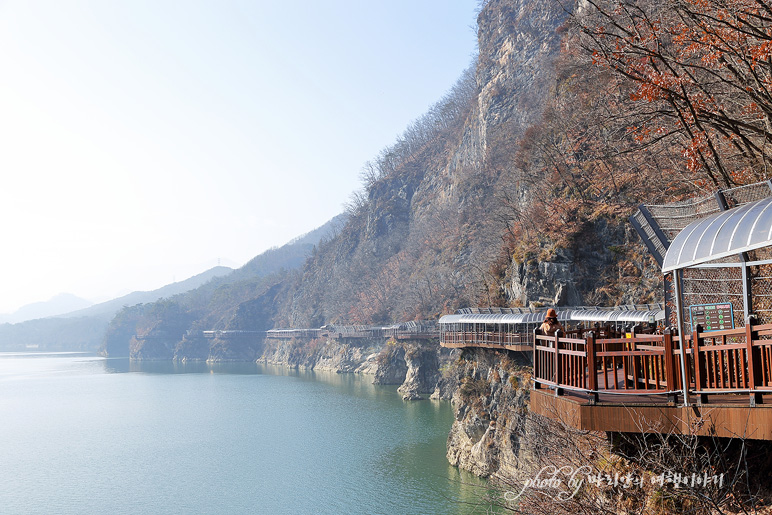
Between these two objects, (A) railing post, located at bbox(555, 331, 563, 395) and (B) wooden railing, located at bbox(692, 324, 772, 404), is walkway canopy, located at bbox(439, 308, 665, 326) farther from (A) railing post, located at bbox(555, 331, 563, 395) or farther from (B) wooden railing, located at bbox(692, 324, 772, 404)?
(B) wooden railing, located at bbox(692, 324, 772, 404)

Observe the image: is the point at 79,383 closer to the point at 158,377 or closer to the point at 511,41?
the point at 158,377

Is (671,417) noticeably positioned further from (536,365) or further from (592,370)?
(536,365)

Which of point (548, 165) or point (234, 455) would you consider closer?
point (234, 455)

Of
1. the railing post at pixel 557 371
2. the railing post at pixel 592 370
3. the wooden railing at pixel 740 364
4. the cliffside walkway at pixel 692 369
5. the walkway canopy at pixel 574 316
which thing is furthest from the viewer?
the walkway canopy at pixel 574 316

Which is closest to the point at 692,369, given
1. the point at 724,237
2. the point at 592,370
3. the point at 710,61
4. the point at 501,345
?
the point at 592,370

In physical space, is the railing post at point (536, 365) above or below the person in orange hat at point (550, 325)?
below

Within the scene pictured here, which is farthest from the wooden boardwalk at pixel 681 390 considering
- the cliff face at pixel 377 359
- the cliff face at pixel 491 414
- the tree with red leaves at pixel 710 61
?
the cliff face at pixel 377 359

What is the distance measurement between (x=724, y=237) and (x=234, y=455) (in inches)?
1355

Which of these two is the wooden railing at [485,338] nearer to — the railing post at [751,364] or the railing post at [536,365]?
the railing post at [536,365]

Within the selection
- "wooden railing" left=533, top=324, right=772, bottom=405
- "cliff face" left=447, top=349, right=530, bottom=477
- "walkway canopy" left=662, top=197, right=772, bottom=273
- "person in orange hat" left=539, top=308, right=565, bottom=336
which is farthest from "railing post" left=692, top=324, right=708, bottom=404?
"cliff face" left=447, top=349, right=530, bottom=477

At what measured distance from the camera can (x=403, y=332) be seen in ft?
206

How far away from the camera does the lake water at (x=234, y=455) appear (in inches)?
1046

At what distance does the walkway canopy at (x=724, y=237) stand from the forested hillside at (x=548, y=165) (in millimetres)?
3828

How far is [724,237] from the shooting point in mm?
7398
